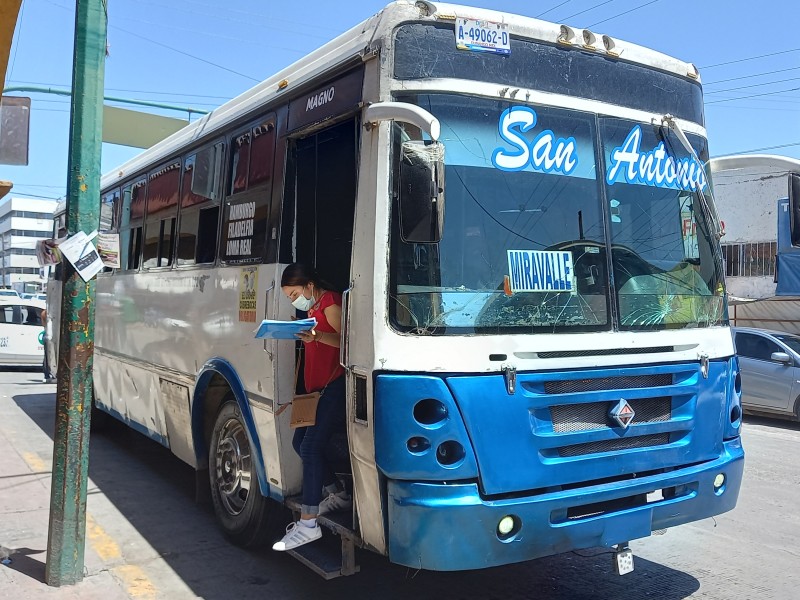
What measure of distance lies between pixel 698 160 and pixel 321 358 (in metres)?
2.69

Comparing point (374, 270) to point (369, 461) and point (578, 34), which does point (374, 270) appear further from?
→ point (578, 34)

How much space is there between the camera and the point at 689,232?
4.79 metres

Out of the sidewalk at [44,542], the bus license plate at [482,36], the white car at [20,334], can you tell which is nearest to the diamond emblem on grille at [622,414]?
the bus license plate at [482,36]

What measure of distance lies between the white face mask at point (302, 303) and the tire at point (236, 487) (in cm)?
118

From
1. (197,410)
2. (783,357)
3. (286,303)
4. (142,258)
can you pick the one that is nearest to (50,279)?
(142,258)

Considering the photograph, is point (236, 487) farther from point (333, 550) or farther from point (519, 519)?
point (519, 519)

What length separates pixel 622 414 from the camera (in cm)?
413

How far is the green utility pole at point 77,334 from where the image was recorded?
4922 mm

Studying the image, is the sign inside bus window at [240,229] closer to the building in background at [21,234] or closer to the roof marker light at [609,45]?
the roof marker light at [609,45]

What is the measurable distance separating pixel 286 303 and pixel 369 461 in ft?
4.60

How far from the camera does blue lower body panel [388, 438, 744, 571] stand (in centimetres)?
369

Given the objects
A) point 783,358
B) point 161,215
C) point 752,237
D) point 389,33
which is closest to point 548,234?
point 389,33

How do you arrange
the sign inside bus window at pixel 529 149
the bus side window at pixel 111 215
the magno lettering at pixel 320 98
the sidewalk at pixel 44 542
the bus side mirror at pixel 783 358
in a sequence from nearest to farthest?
the sign inside bus window at pixel 529 149 < the magno lettering at pixel 320 98 < the sidewalk at pixel 44 542 < the bus side window at pixel 111 215 < the bus side mirror at pixel 783 358

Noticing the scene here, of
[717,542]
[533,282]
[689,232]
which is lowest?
[717,542]
